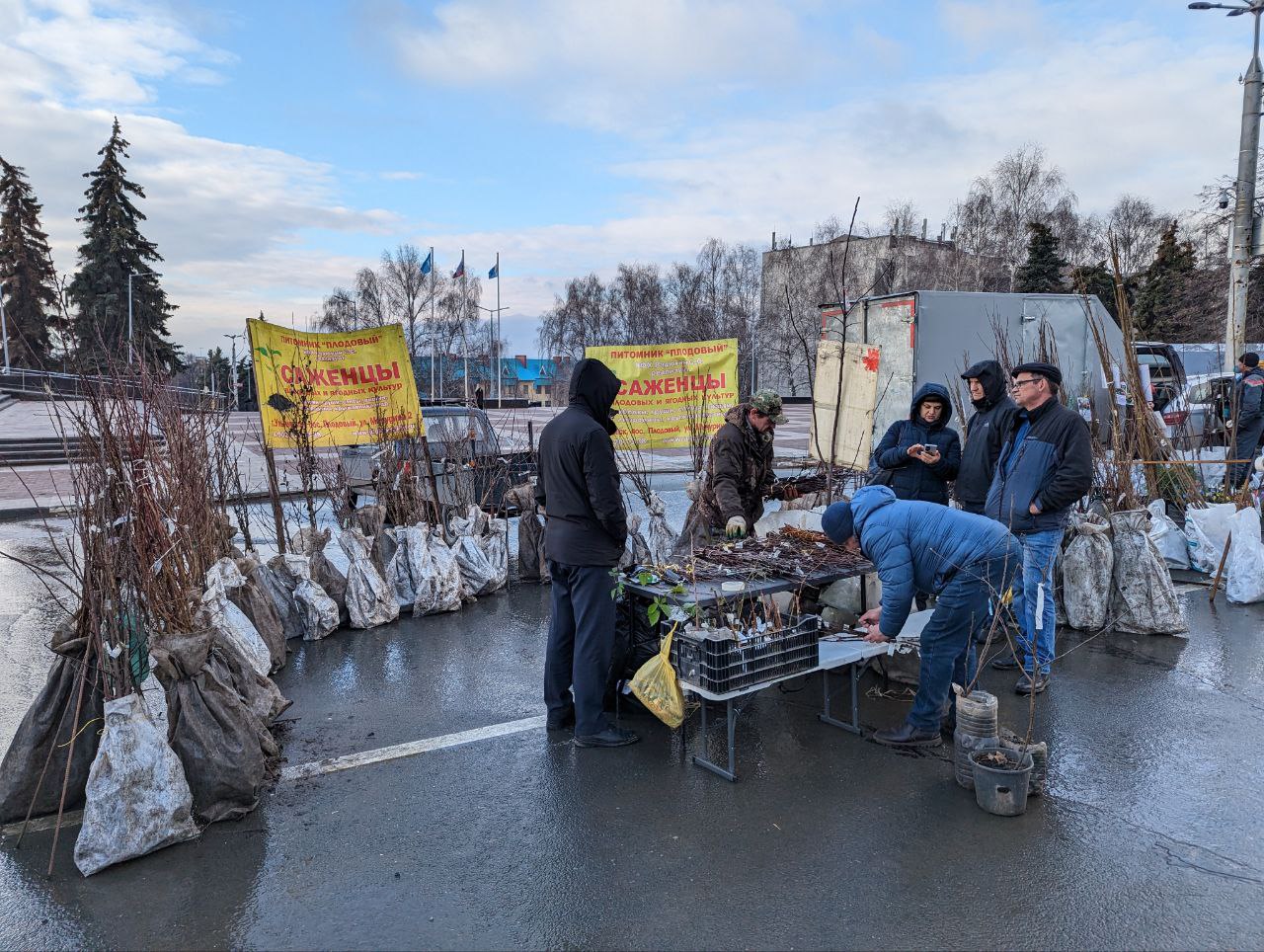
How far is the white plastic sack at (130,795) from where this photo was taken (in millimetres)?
3387

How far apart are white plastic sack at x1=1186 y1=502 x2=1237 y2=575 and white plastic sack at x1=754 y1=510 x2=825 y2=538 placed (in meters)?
4.39

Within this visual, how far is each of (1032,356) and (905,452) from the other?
8.41 meters

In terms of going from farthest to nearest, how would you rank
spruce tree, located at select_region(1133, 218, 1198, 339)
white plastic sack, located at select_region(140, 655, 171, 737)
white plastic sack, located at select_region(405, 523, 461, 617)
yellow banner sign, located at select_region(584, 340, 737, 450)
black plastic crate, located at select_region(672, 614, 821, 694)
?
spruce tree, located at select_region(1133, 218, 1198, 339) → yellow banner sign, located at select_region(584, 340, 737, 450) → white plastic sack, located at select_region(405, 523, 461, 617) → black plastic crate, located at select_region(672, 614, 821, 694) → white plastic sack, located at select_region(140, 655, 171, 737)

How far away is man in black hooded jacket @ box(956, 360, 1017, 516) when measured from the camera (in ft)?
18.9

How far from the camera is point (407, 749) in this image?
15.2 ft

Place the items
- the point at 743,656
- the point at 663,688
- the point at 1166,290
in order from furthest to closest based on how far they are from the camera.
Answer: the point at 1166,290 → the point at 663,688 → the point at 743,656

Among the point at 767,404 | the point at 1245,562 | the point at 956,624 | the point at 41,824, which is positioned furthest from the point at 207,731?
the point at 1245,562

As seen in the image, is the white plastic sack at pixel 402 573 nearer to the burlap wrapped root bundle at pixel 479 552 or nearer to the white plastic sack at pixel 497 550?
the burlap wrapped root bundle at pixel 479 552

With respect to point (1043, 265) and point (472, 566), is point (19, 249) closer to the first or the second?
point (472, 566)

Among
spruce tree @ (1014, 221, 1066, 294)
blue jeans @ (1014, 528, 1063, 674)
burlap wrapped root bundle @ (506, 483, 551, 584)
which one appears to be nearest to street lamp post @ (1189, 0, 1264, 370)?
blue jeans @ (1014, 528, 1063, 674)

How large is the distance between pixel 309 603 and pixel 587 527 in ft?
10.8

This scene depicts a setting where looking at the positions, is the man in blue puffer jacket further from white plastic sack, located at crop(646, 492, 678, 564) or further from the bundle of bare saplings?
white plastic sack, located at crop(646, 492, 678, 564)

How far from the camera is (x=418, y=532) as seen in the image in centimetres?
750

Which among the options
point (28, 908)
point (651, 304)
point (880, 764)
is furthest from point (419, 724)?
point (651, 304)
